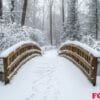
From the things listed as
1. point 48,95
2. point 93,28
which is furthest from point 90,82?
point 93,28

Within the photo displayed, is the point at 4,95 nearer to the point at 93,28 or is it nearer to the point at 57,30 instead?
the point at 93,28

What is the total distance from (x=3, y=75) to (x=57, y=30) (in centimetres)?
5537

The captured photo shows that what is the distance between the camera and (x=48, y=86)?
27.5 feet

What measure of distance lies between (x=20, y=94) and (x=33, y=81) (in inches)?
55.9

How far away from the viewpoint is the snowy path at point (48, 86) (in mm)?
7484

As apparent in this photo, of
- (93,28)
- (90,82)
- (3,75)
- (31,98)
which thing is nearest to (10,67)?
(3,75)

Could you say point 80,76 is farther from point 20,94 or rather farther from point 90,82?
point 20,94

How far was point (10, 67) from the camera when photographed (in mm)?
9016

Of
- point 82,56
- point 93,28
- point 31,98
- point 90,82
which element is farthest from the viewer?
point 93,28

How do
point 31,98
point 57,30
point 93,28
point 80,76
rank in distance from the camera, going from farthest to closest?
point 57,30, point 93,28, point 80,76, point 31,98

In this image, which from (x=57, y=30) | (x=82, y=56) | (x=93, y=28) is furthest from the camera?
(x=57, y=30)

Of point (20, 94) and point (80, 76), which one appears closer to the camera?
point (20, 94)

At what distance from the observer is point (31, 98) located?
728 centimetres

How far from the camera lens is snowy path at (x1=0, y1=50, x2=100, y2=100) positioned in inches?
295
